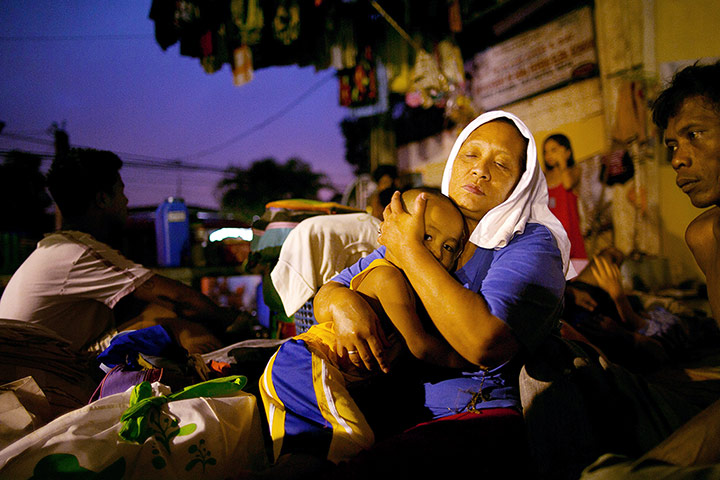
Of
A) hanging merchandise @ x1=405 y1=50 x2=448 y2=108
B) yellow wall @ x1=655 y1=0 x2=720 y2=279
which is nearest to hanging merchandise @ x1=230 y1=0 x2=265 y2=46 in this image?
hanging merchandise @ x1=405 y1=50 x2=448 y2=108

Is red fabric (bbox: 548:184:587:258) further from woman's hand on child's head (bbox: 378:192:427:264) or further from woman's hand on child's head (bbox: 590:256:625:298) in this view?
woman's hand on child's head (bbox: 378:192:427:264)

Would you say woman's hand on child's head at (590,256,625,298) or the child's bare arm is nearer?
the child's bare arm

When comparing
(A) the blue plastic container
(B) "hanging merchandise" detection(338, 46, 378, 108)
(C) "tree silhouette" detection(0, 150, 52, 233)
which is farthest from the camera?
(C) "tree silhouette" detection(0, 150, 52, 233)

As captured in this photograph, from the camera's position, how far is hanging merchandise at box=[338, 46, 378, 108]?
22.2ft

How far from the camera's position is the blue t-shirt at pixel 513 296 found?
4.27 feet

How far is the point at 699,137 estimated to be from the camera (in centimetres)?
150

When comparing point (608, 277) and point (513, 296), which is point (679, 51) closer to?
point (608, 277)

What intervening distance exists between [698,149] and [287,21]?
5.46 metres

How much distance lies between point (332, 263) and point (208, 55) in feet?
16.7

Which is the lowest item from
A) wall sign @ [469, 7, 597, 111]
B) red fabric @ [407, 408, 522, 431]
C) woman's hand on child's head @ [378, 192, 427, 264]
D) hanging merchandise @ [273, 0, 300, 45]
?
red fabric @ [407, 408, 522, 431]

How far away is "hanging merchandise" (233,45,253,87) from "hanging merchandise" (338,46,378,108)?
1.77 metres

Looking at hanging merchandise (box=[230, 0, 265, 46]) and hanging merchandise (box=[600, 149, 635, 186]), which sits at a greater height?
hanging merchandise (box=[230, 0, 265, 46])

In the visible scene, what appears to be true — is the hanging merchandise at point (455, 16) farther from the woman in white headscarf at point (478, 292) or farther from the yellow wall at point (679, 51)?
the woman in white headscarf at point (478, 292)

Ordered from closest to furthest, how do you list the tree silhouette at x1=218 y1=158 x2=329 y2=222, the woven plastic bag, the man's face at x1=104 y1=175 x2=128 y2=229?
the woven plastic bag
the man's face at x1=104 y1=175 x2=128 y2=229
the tree silhouette at x1=218 y1=158 x2=329 y2=222
